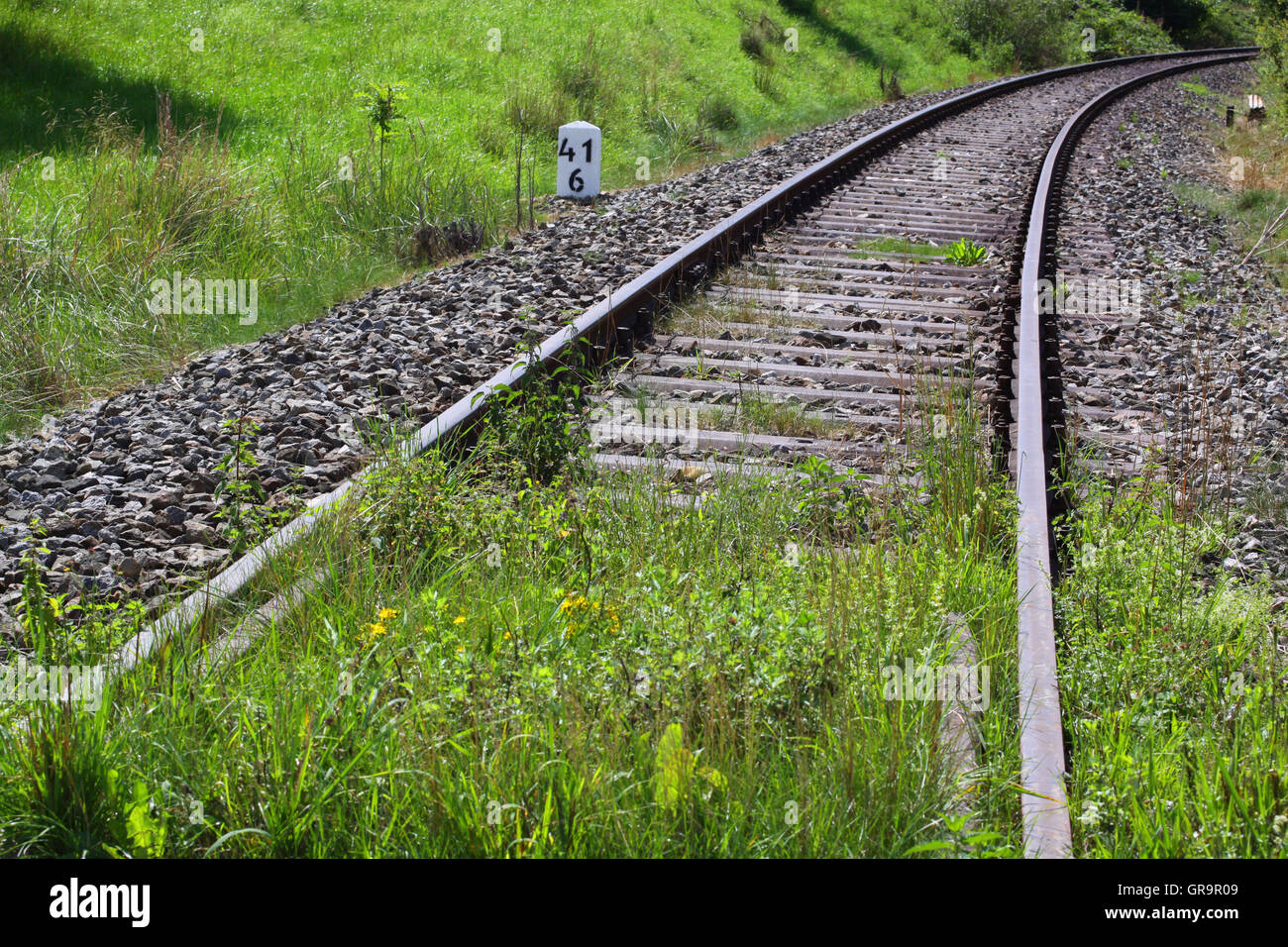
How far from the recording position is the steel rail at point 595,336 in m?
2.97

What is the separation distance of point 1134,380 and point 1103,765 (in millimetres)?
3625

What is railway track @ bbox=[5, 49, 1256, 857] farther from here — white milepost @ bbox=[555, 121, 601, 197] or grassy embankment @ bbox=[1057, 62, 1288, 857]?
white milepost @ bbox=[555, 121, 601, 197]

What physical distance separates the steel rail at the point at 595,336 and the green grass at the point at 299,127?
1874mm

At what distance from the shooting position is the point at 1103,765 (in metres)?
2.41

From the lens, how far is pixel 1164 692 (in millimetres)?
2799

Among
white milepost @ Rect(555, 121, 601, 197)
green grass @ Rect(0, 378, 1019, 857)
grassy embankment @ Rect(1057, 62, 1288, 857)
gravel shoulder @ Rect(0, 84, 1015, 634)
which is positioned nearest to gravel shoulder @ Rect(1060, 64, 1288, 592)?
grassy embankment @ Rect(1057, 62, 1288, 857)

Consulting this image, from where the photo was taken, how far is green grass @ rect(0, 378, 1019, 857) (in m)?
2.15

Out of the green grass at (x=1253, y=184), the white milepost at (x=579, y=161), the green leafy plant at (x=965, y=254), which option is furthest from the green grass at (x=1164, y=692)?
the white milepost at (x=579, y=161)

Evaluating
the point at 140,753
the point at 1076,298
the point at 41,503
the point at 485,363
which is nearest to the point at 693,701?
the point at 140,753

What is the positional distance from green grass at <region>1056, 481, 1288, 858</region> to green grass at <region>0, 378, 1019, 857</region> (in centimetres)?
21

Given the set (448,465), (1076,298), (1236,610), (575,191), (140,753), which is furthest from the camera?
(575,191)

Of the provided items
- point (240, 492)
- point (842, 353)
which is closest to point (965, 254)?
point (842, 353)

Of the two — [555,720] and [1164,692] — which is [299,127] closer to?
[555,720]
